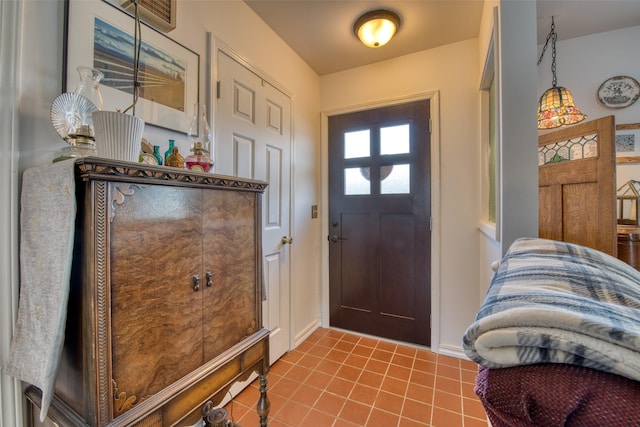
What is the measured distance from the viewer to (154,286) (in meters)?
0.76

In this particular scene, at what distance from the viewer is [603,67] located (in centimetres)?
220

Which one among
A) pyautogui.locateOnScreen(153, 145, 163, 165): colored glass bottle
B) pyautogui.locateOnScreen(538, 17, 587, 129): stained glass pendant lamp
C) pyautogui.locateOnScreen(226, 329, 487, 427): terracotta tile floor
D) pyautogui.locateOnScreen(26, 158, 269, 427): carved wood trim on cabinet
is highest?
pyautogui.locateOnScreen(538, 17, 587, 129): stained glass pendant lamp

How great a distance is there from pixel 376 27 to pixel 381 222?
151cm

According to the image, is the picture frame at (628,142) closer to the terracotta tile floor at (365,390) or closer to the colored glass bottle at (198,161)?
the terracotta tile floor at (365,390)

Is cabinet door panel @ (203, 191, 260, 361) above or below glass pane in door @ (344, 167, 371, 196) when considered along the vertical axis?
below

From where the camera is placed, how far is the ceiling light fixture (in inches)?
70.8

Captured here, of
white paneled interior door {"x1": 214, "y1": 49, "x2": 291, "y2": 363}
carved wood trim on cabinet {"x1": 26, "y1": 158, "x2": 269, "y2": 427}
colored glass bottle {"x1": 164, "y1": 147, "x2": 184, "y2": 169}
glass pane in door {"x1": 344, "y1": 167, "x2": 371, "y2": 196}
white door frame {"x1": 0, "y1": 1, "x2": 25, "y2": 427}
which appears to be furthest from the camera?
glass pane in door {"x1": 344, "y1": 167, "x2": 371, "y2": 196}

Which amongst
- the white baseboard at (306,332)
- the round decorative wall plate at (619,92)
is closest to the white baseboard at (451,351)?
the white baseboard at (306,332)

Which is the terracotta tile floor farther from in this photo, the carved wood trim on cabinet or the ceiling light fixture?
the ceiling light fixture

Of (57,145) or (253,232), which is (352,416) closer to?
(253,232)

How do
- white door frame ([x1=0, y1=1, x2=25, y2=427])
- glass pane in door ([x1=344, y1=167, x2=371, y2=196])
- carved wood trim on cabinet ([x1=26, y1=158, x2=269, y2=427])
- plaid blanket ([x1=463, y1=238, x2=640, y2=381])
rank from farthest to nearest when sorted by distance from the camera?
glass pane in door ([x1=344, y1=167, x2=371, y2=196]) < white door frame ([x1=0, y1=1, x2=25, y2=427]) < carved wood trim on cabinet ([x1=26, y1=158, x2=269, y2=427]) < plaid blanket ([x1=463, y1=238, x2=640, y2=381])

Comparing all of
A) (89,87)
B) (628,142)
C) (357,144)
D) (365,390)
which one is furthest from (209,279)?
(628,142)

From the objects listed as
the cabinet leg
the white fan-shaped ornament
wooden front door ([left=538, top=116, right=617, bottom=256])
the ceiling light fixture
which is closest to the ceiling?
the ceiling light fixture

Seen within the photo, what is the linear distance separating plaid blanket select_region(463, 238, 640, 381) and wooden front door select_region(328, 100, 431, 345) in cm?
169
